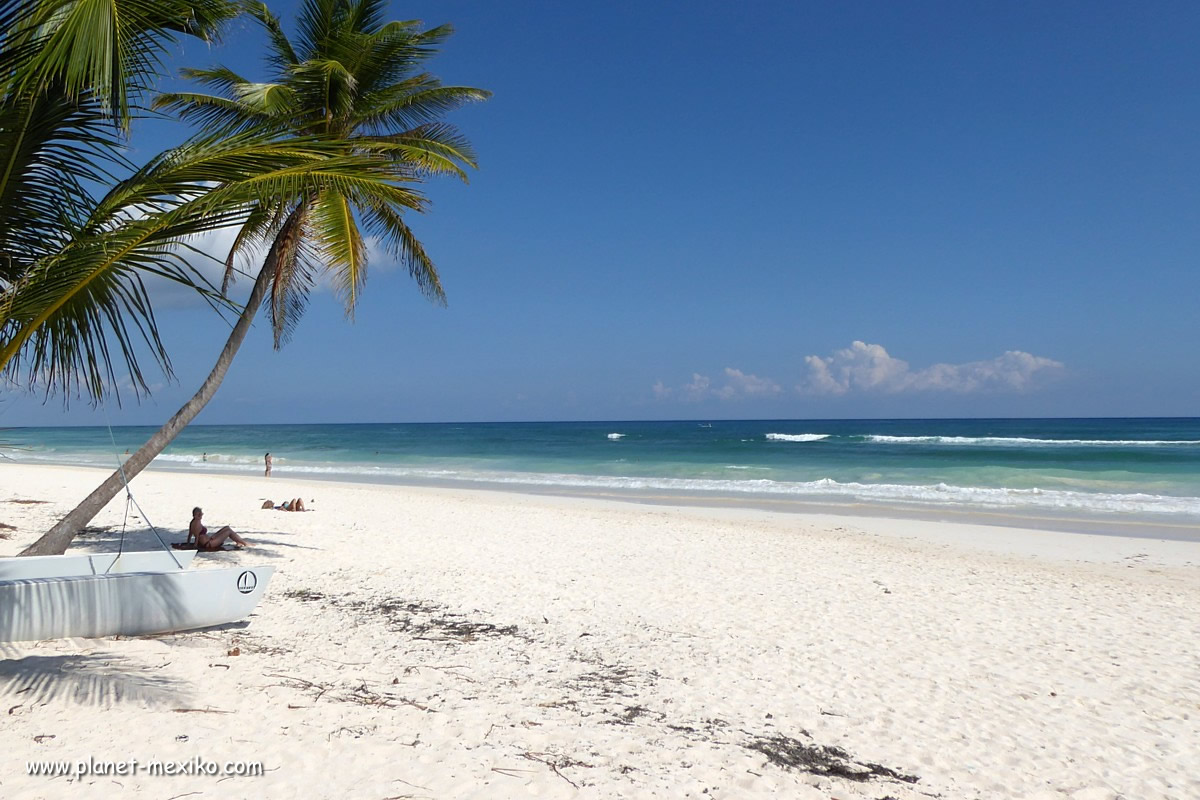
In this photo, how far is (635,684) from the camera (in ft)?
16.1

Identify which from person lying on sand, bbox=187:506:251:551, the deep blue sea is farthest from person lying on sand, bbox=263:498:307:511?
person lying on sand, bbox=187:506:251:551

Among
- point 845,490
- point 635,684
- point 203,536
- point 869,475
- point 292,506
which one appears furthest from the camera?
point 869,475

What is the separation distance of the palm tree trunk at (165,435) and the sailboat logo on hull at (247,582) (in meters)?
1.30

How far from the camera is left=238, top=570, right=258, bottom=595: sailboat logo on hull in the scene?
5504mm

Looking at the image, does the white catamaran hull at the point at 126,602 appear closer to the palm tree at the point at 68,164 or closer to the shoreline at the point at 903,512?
the palm tree at the point at 68,164

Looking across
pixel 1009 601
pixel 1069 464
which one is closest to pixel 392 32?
pixel 1009 601

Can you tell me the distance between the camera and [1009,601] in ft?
25.3

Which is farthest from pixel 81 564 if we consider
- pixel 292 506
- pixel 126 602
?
pixel 292 506

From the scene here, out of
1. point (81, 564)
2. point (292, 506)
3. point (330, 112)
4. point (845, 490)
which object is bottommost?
point (845, 490)

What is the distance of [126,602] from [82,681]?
0.85 m

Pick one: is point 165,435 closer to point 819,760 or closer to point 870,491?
point 819,760

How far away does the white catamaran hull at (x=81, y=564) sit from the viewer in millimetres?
5520

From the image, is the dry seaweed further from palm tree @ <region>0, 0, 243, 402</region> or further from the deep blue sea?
the deep blue sea

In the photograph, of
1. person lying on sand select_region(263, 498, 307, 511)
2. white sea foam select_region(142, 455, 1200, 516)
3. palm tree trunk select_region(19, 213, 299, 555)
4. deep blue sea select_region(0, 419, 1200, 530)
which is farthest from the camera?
deep blue sea select_region(0, 419, 1200, 530)
